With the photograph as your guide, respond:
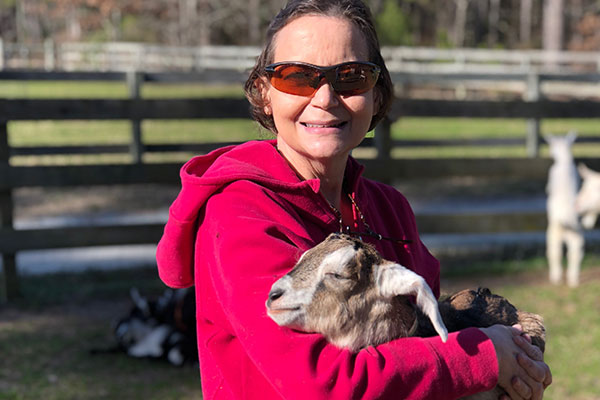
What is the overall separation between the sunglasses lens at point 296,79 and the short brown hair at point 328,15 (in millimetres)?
129

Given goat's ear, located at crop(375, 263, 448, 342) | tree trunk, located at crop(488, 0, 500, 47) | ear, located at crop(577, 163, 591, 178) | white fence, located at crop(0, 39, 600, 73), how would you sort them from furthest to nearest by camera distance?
tree trunk, located at crop(488, 0, 500, 47) → white fence, located at crop(0, 39, 600, 73) → ear, located at crop(577, 163, 591, 178) → goat's ear, located at crop(375, 263, 448, 342)

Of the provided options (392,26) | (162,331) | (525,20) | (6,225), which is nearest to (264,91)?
(162,331)

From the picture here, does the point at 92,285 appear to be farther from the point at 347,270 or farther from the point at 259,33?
the point at 259,33

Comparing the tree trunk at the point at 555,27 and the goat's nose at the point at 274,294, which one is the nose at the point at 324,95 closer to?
the goat's nose at the point at 274,294

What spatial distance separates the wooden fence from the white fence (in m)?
17.1

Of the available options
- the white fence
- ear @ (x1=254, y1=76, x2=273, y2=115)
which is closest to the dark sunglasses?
ear @ (x1=254, y1=76, x2=273, y2=115)

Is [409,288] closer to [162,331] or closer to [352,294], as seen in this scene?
[352,294]

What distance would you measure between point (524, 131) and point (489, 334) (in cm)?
1831

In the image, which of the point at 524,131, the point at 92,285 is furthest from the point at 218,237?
the point at 524,131

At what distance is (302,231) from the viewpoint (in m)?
1.93

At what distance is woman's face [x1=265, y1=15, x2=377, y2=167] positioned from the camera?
203 centimetres

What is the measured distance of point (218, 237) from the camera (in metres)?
1.81

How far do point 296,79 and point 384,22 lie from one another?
1361 inches

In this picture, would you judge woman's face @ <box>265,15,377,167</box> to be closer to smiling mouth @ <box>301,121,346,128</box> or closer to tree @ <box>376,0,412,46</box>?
smiling mouth @ <box>301,121,346,128</box>
